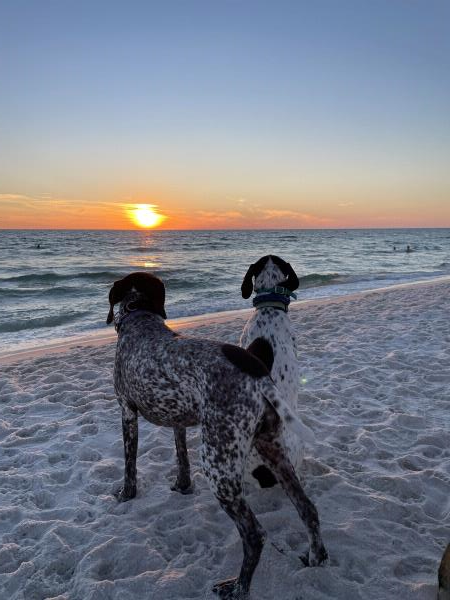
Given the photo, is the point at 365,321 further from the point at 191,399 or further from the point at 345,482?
the point at 191,399

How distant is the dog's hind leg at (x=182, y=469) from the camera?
14.1 ft

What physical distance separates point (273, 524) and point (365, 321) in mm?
8488

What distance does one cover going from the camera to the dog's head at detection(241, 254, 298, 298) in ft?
16.9

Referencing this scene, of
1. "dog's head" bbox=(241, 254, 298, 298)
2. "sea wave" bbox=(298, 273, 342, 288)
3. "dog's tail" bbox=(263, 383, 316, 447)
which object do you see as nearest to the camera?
"dog's tail" bbox=(263, 383, 316, 447)

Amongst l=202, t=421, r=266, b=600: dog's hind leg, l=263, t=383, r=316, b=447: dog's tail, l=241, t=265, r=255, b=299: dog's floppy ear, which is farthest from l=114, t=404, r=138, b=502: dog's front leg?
l=241, t=265, r=255, b=299: dog's floppy ear

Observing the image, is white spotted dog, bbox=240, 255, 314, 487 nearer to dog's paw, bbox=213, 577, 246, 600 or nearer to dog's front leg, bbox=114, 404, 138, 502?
dog's paw, bbox=213, 577, 246, 600

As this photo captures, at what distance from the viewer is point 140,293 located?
4.34m

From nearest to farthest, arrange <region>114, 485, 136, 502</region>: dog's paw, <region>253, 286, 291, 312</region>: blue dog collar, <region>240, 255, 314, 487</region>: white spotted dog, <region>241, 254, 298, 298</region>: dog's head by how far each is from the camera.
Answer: <region>240, 255, 314, 487</region>: white spotted dog → <region>114, 485, 136, 502</region>: dog's paw → <region>253, 286, 291, 312</region>: blue dog collar → <region>241, 254, 298, 298</region>: dog's head

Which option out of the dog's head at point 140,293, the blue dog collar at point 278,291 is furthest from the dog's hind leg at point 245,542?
the blue dog collar at point 278,291

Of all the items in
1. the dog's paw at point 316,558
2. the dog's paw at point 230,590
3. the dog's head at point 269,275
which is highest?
the dog's head at point 269,275

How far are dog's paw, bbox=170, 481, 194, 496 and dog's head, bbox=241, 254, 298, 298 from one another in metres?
2.10

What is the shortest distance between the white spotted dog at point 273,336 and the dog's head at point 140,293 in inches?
40.3

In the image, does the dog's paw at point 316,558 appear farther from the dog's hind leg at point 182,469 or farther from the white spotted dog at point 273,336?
the dog's hind leg at point 182,469

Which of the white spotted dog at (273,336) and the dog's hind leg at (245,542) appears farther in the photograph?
the white spotted dog at (273,336)
